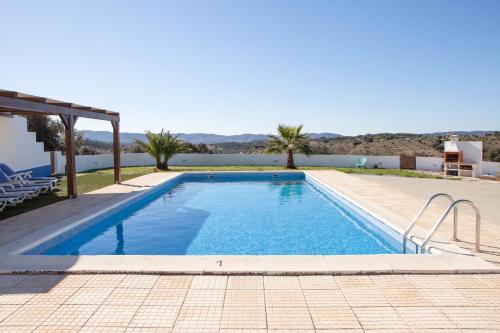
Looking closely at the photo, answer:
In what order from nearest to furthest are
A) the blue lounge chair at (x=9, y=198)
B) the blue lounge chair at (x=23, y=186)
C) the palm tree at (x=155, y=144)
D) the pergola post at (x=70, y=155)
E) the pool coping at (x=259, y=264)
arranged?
1. the pool coping at (x=259, y=264)
2. the blue lounge chair at (x=9, y=198)
3. the blue lounge chair at (x=23, y=186)
4. the pergola post at (x=70, y=155)
5. the palm tree at (x=155, y=144)

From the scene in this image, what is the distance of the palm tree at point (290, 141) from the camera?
63.6 ft

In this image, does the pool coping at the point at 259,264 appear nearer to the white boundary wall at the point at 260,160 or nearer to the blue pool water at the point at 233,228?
the blue pool water at the point at 233,228

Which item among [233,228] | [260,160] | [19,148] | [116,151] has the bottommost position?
[233,228]

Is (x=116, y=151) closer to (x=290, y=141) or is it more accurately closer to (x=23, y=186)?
(x=23, y=186)

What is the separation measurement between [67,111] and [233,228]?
5994mm

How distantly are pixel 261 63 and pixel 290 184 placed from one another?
338 inches

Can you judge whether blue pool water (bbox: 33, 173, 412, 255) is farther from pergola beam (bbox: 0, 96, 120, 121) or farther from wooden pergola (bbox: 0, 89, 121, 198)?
pergola beam (bbox: 0, 96, 120, 121)

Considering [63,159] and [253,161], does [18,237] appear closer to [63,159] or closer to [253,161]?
[63,159]

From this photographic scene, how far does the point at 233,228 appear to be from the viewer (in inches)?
307

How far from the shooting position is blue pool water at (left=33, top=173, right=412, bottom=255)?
20.6ft

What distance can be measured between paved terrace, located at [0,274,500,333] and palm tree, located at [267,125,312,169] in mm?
15667

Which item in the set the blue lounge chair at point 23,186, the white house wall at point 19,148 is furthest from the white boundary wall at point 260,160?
the blue lounge chair at point 23,186

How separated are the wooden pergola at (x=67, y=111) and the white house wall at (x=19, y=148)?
3102 millimetres

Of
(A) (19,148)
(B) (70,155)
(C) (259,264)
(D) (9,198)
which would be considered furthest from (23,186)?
(C) (259,264)
